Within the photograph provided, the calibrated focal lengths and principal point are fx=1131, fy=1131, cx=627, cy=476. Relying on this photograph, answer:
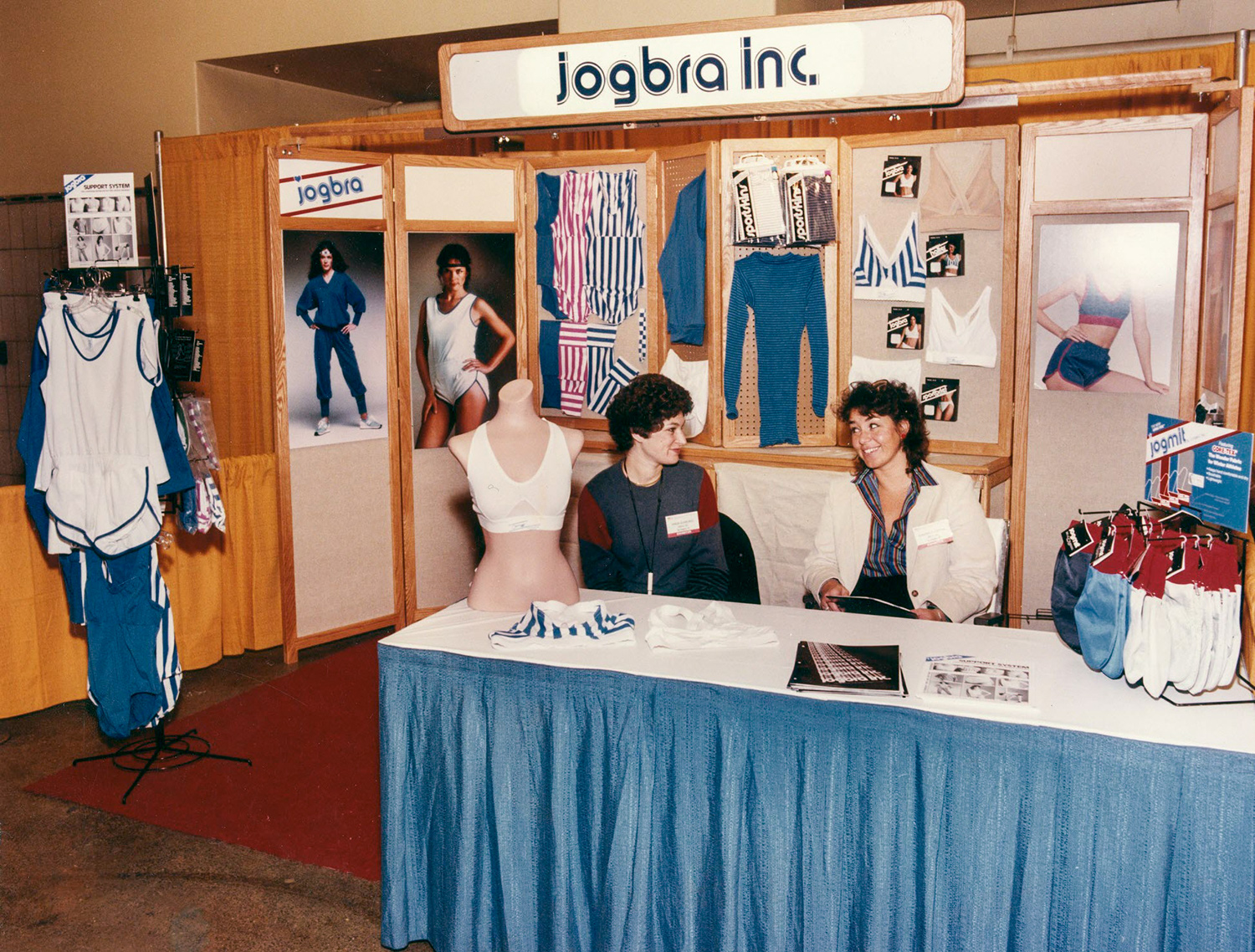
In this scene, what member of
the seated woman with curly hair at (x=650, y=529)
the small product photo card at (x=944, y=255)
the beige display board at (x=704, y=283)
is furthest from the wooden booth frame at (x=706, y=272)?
the seated woman with curly hair at (x=650, y=529)

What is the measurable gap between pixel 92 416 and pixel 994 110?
414cm

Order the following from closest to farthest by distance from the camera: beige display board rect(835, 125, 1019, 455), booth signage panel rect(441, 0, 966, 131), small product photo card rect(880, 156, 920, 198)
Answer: booth signage panel rect(441, 0, 966, 131) < beige display board rect(835, 125, 1019, 455) < small product photo card rect(880, 156, 920, 198)

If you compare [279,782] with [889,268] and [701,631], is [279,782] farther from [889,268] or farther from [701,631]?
[889,268]

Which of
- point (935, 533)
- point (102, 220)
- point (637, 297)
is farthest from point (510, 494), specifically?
point (637, 297)

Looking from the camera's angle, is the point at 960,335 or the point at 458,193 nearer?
the point at 960,335

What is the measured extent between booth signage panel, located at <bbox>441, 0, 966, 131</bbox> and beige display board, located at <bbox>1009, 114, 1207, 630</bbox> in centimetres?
225

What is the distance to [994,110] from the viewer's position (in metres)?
5.33

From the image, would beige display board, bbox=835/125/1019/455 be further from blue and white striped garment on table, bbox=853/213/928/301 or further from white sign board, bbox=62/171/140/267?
white sign board, bbox=62/171/140/267

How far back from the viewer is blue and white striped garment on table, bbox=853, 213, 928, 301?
4.86 m

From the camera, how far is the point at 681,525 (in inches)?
144

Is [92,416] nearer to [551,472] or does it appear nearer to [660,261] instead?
[551,472]

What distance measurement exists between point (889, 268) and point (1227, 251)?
5.07ft

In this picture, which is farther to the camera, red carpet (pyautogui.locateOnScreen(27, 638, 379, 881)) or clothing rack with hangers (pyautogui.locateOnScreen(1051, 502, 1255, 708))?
red carpet (pyautogui.locateOnScreen(27, 638, 379, 881))

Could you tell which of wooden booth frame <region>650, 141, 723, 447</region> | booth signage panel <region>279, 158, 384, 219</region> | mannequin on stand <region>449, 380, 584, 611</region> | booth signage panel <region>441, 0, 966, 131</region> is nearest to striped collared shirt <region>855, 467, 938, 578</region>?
mannequin on stand <region>449, 380, 584, 611</region>
